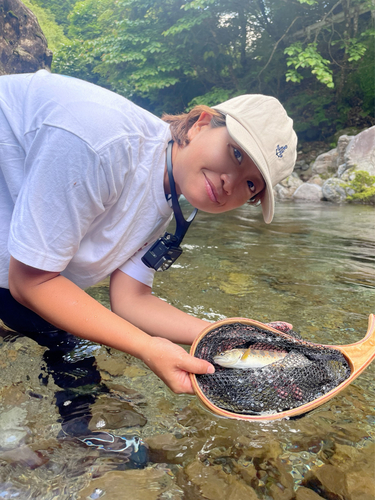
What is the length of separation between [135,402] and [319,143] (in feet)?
53.0

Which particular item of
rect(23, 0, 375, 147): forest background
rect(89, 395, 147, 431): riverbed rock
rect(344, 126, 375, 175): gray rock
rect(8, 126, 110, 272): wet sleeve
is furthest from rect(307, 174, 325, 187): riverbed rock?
rect(8, 126, 110, 272): wet sleeve

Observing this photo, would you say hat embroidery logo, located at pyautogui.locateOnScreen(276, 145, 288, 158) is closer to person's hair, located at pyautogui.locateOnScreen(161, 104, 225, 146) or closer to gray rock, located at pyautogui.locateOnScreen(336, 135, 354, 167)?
person's hair, located at pyautogui.locateOnScreen(161, 104, 225, 146)

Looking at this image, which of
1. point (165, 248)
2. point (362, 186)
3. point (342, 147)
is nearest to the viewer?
point (165, 248)

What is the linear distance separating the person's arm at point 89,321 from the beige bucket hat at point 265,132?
74 centimetres

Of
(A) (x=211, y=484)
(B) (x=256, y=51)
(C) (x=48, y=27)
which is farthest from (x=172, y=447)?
(C) (x=48, y=27)

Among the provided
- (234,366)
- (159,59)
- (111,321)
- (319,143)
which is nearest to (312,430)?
(234,366)

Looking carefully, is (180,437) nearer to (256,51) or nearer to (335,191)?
(335,191)

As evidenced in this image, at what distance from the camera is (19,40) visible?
42.7 ft

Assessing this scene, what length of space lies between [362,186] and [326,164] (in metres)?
2.82

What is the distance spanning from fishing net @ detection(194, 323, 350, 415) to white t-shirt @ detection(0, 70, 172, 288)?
62 cm

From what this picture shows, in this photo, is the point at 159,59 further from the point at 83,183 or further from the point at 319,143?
the point at 83,183

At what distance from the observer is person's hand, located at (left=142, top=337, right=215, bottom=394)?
51.8 inches

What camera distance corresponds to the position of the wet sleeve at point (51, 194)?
1.20 metres

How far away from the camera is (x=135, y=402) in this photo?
169 centimetres
